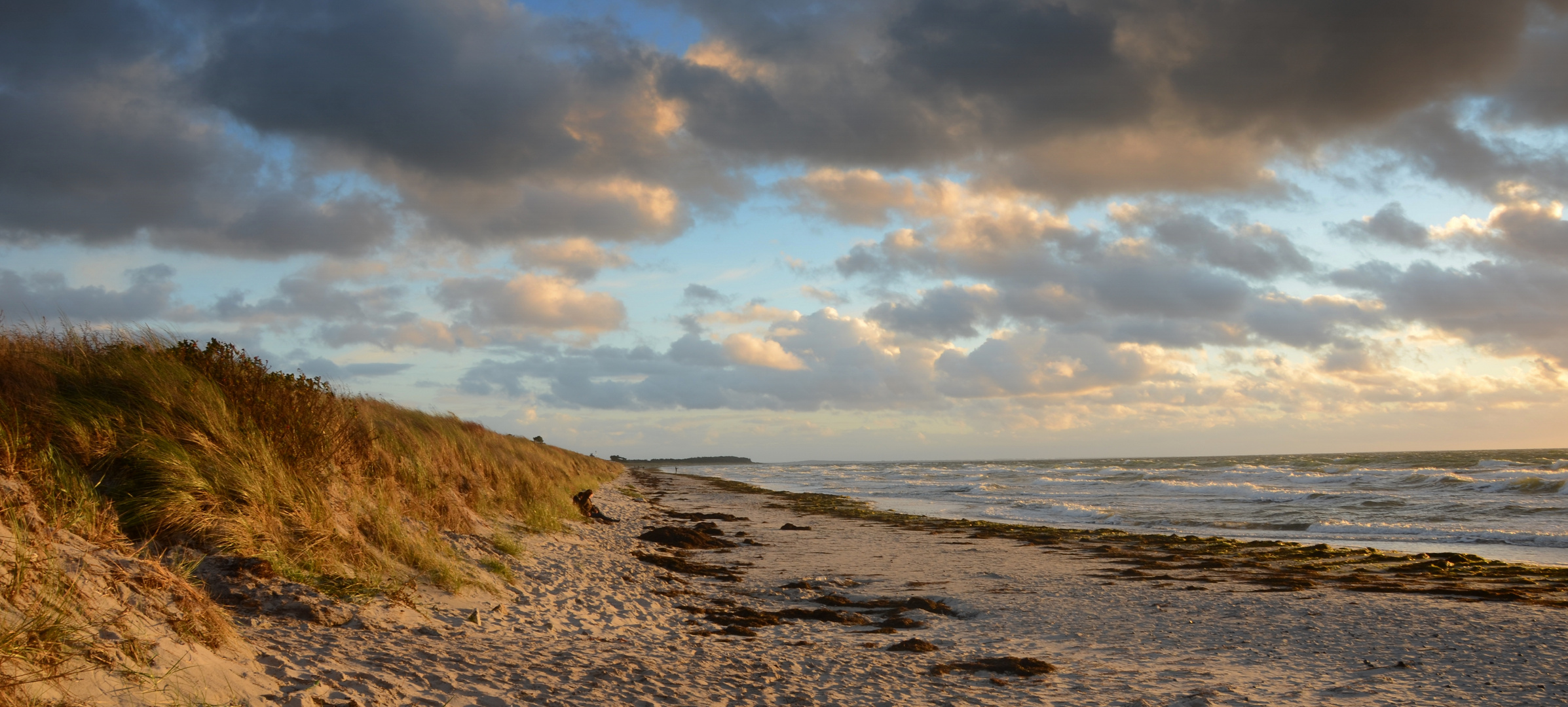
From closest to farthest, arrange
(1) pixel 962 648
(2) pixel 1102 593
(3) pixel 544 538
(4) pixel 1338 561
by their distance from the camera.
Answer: (1) pixel 962 648, (2) pixel 1102 593, (3) pixel 544 538, (4) pixel 1338 561

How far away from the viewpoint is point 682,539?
16719 millimetres

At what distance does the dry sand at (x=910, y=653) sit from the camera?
554 centimetres

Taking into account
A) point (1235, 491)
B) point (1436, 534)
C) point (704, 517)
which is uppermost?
point (1436, 534)

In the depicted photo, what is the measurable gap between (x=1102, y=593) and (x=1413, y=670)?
4.61 m

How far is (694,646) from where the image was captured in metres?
7.67

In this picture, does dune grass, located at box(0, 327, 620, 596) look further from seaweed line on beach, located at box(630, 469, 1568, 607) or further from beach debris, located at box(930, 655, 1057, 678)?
seaweed line on beach, located at box(630, 469, 1568, 607)

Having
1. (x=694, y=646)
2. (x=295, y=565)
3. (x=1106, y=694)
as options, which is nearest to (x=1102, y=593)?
(x=1106, y=694)

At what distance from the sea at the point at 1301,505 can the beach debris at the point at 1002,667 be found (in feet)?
45.0

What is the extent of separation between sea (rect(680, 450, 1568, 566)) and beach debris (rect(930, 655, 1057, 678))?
13720 millimetres

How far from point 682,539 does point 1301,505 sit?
24785mm

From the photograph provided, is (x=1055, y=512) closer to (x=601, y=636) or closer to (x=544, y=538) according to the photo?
(x=544, y=538)

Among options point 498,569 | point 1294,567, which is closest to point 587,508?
point 498,569

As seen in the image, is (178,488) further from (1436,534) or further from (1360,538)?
(1436,534)

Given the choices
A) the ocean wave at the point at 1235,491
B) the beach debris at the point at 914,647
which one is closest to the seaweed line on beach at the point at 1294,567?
the beach debris at the point at 914,647
